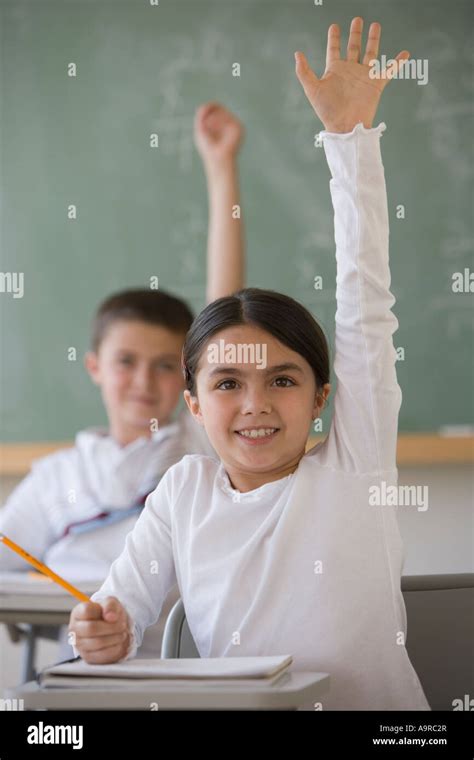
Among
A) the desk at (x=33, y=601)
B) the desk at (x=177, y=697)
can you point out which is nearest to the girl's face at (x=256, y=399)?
the desk at (x=177, y=697)

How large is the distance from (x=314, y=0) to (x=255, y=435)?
8.56 feet

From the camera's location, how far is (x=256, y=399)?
4.32 feet

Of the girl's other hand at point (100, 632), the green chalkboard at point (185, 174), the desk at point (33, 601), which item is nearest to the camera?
the girl's other hand at point (100, 632)

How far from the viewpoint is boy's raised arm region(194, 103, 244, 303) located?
8.03ft

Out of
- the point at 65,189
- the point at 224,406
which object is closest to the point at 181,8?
the point at 65,189

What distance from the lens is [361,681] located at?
1.28m

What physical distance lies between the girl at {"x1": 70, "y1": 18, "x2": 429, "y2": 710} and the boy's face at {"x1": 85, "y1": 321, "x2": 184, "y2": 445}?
1260 mm

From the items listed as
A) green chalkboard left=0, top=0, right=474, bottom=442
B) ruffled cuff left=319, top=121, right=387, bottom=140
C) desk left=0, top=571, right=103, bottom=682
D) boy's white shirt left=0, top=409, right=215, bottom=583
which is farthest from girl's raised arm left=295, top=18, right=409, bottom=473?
green chalkboard left=0, top=0, right=474, bottom=442

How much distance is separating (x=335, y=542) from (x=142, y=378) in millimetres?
1433

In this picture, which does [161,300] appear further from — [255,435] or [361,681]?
[361,681]

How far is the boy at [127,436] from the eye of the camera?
2391 mm

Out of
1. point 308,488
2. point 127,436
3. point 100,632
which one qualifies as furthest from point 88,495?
point 100,632

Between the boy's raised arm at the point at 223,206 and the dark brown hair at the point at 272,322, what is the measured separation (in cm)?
101

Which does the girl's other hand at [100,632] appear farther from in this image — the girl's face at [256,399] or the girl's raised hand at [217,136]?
the girl's raised hand at [217,136]
